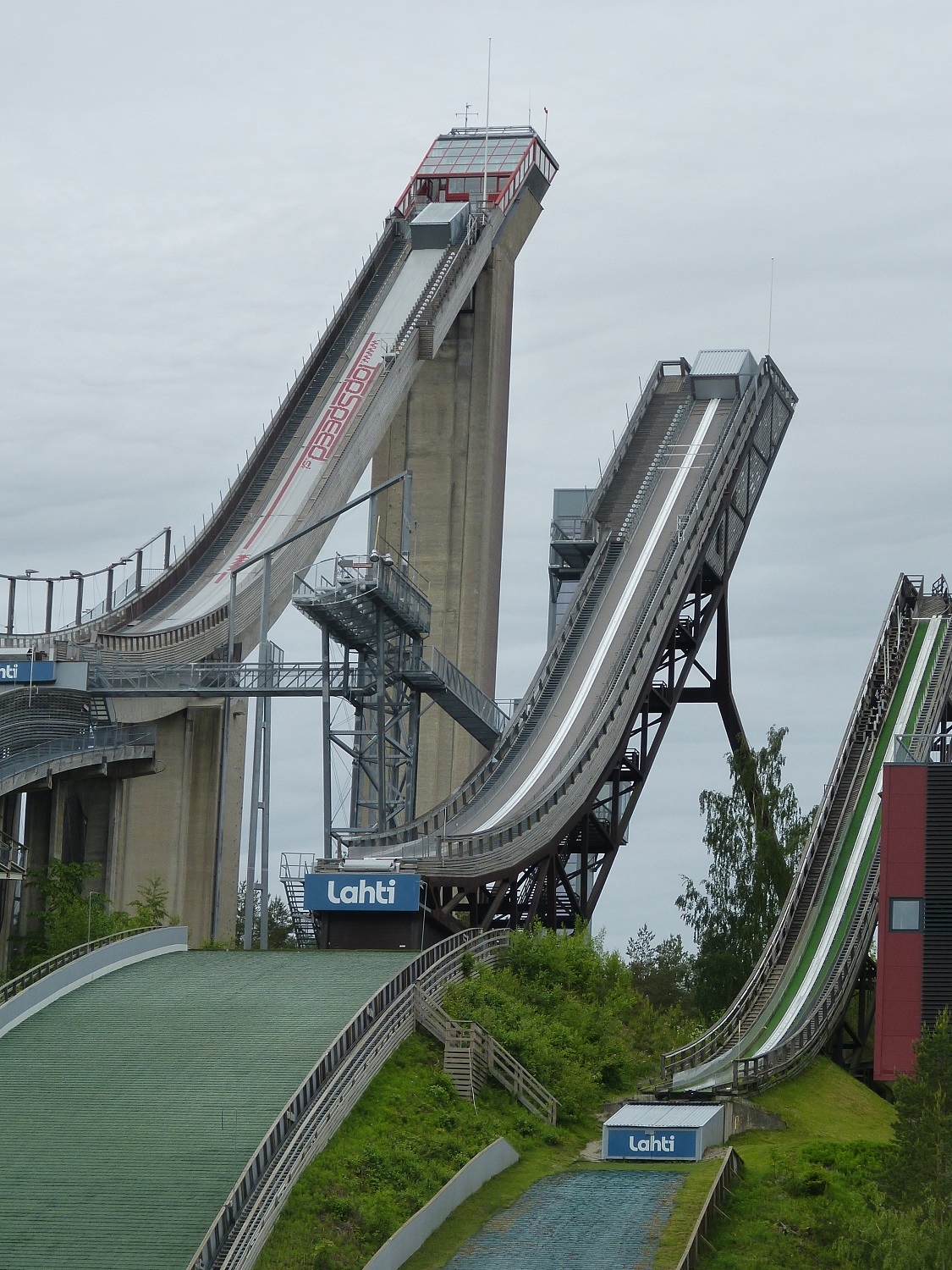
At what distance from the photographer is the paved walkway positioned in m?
32.0

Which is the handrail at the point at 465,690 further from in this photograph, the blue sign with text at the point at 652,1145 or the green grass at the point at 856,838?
the blue sign with text at the point at 652,1145

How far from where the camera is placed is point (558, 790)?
55719mm

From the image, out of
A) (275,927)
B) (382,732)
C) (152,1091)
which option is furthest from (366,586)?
(275,927)

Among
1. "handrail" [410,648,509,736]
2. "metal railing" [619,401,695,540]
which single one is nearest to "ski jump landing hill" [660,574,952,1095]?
"metal railing" [619,401,695,540]

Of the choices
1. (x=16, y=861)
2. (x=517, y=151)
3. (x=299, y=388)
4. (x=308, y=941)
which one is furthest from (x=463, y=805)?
(x=517, y=151)

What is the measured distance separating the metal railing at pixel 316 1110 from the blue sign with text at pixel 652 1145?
4.30 m

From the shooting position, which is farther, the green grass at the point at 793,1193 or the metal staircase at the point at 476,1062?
the metal staircase at the point at 476,1062

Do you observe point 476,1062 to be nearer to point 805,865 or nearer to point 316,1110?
point 316,1110

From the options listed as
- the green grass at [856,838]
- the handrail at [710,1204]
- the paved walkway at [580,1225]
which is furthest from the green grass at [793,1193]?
the green grass at [856,838]

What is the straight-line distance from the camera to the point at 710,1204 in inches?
1304

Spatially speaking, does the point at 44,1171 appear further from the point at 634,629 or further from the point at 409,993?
the point at 634,629

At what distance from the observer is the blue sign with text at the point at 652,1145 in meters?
36.8

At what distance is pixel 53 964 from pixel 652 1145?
15.7 meters

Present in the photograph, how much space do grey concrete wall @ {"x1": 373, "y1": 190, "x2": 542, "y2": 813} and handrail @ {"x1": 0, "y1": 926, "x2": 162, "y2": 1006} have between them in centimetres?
3122
